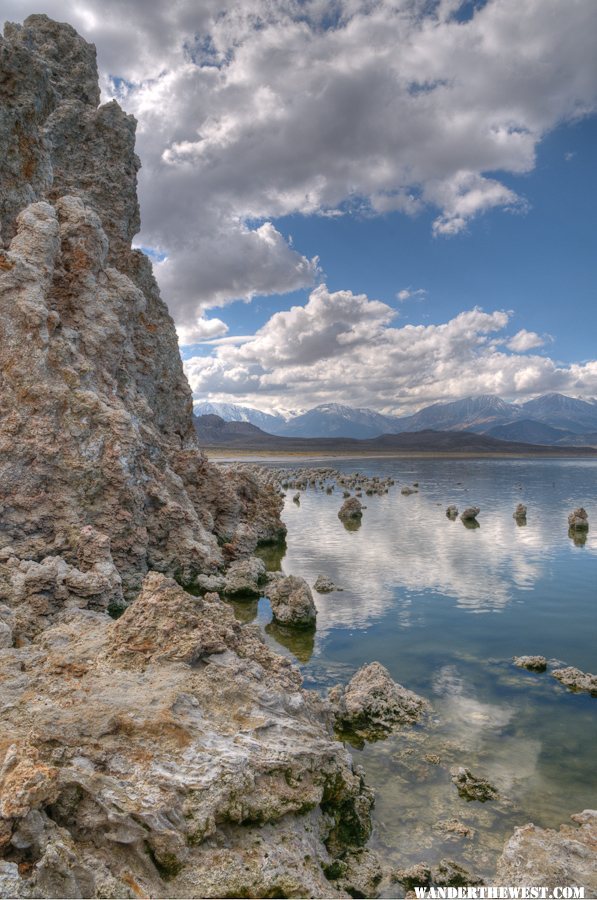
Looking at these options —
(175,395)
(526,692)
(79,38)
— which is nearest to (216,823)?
(526,692)

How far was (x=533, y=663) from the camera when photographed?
1848cm

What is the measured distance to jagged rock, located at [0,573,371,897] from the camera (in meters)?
6.49

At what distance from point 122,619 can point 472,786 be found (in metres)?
8.62

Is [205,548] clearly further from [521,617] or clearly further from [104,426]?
[521,617]

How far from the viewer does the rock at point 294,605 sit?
22828mm

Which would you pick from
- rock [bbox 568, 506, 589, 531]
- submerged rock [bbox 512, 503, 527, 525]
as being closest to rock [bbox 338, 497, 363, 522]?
submerged rock [bbox 512, 503, 527, 525]

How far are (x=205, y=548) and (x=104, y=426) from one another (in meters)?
8.87

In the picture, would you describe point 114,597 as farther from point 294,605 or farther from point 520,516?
point 520,516

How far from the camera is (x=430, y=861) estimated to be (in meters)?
9.40

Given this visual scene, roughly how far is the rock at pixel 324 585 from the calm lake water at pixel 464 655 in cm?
72

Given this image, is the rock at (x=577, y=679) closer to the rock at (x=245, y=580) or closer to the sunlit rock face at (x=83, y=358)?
the rock at (x=245, y=580)

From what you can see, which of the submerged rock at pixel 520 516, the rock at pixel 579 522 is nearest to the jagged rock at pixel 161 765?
the rock at pixel 579 522

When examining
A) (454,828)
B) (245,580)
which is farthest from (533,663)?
(245,580)

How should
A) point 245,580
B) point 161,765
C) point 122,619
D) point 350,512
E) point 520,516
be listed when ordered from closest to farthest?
point 161,765, point 122,619, point 245,580, point 520,516, point 350,512
